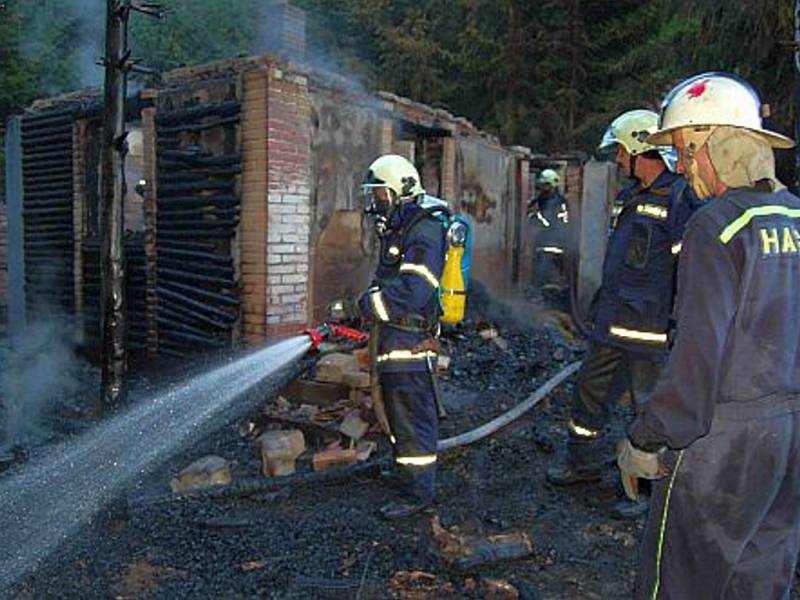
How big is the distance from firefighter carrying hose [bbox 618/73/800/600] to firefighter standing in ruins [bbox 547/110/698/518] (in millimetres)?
2024

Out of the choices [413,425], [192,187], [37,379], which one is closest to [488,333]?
[192,187]

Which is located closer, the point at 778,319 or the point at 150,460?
the point at 778,319

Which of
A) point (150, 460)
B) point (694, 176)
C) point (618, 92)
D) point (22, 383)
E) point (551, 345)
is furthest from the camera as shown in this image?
point (618, 92)

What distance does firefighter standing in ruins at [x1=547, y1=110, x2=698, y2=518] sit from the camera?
4.47 m

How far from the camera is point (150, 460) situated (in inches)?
217

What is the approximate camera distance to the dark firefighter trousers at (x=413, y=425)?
15.2 feet

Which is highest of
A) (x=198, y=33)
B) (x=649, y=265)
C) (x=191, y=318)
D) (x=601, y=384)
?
(x=198, y=33)

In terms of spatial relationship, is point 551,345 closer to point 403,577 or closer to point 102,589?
point 403,577

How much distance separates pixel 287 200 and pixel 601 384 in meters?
3.51

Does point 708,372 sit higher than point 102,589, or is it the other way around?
point 708,372

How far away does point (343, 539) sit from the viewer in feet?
14.1

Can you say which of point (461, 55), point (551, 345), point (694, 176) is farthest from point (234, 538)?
point (461, 55)

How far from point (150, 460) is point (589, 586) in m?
3.35

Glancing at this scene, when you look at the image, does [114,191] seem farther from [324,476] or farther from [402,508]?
[402,508]
